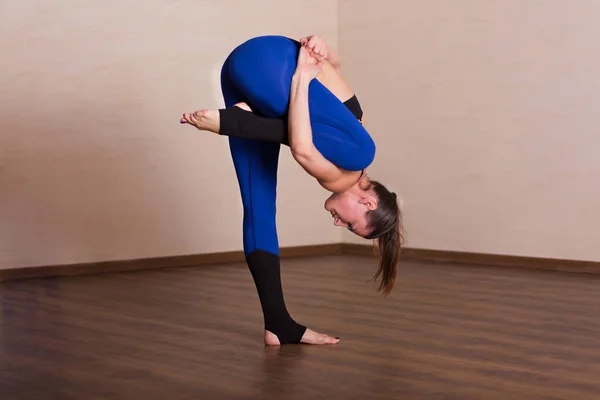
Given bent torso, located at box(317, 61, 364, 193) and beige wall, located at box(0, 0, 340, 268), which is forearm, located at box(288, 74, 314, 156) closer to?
bent torso, located at box(317, 61, 364, 193)

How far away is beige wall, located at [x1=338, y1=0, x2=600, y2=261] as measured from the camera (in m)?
4.91

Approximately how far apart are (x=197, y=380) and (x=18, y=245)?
8.66 ft

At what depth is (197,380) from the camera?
7.89ft

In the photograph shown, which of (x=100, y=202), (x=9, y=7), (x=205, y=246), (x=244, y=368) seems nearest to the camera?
(x=244, y=368)

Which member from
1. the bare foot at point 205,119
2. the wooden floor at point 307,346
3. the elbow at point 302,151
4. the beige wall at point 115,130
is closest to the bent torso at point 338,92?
the elbow at point 302,151

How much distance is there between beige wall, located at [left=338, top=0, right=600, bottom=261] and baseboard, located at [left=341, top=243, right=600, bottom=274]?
45 millimetres

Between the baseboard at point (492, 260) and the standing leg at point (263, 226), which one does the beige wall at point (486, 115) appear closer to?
the baseboard at point (492, 260)

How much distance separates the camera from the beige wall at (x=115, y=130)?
4.69 metres

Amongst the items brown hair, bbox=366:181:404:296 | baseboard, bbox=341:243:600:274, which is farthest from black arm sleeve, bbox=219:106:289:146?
baseboard, bbox=341:243:600:274

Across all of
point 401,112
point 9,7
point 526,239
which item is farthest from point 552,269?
point 9,7

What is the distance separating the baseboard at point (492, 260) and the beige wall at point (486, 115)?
0.04 metres

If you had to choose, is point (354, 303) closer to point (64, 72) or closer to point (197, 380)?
point (197, 380)

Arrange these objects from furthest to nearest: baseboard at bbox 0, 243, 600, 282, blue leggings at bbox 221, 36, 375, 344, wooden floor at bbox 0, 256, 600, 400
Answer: baseboard at bbox 0, 243, 600, 282, blue leggings at bbox 221, 36, 375, 344, wooden floor at bbox 0, 256, 600, 400

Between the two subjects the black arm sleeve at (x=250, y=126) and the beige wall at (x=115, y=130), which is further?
the beige wall at (x=115, y=130)
